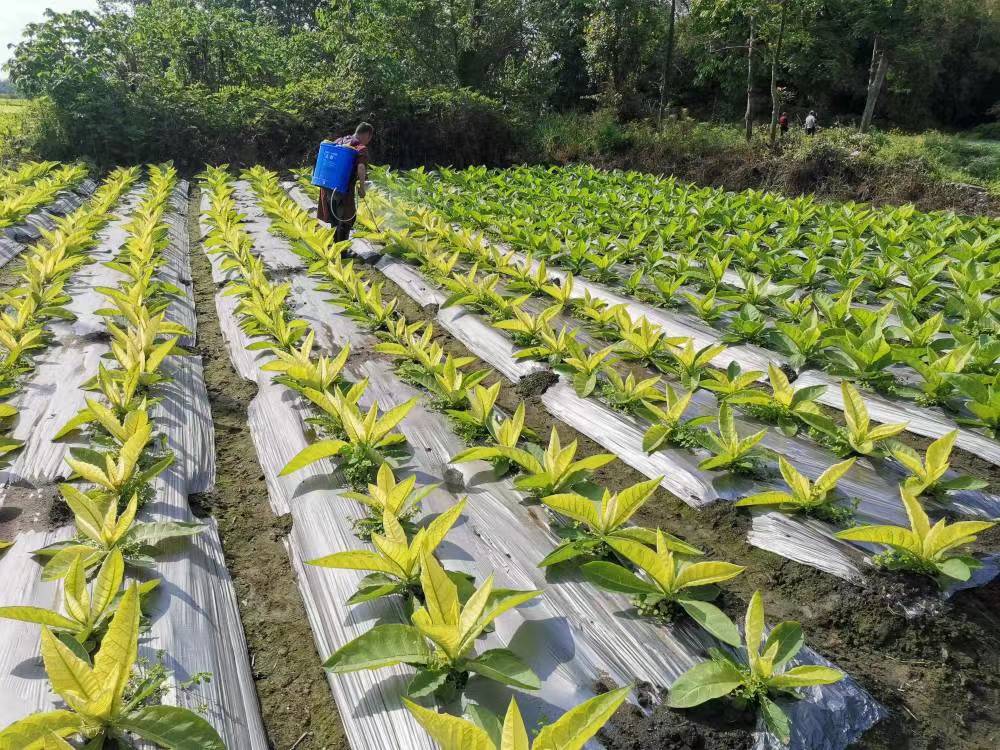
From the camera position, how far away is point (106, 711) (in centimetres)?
134

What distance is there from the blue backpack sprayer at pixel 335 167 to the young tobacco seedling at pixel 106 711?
521 centimetres

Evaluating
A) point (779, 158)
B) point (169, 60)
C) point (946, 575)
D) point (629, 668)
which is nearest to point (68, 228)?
point (629, 668)

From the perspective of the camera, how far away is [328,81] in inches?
559

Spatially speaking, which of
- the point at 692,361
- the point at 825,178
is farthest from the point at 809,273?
the point at 825,178

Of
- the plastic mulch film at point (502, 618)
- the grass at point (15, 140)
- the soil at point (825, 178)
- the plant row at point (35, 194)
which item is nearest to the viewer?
the plastic mulch film at point (502, 618)

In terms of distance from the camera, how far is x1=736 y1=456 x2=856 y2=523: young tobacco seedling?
7.30ft

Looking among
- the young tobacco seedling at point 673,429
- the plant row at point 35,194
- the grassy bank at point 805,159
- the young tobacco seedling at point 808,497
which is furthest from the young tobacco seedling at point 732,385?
Answer: the grassy bank at point 805,159

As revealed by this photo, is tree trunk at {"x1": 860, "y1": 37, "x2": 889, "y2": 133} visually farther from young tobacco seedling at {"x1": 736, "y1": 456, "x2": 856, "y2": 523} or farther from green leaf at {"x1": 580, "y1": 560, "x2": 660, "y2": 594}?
green leaf at {"x1": 580, "y1": 560, "x2": 660, "y2": 594}

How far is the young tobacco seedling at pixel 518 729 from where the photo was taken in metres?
1.17

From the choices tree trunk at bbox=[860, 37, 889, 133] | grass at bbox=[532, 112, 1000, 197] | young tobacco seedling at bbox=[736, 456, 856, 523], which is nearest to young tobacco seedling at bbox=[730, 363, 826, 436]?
young tobacco seedling at bbox=[736, 456, 856, 523]

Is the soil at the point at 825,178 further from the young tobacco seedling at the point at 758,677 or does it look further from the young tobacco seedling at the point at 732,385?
the young tobacco seedling at the point at 758,677

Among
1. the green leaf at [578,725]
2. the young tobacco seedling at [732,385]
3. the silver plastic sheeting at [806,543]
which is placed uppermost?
the green leaf at [578,725]

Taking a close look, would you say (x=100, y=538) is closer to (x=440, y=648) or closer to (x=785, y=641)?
(x=440, y=648)

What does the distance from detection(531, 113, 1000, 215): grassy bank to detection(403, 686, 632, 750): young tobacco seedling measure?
1244 cm
